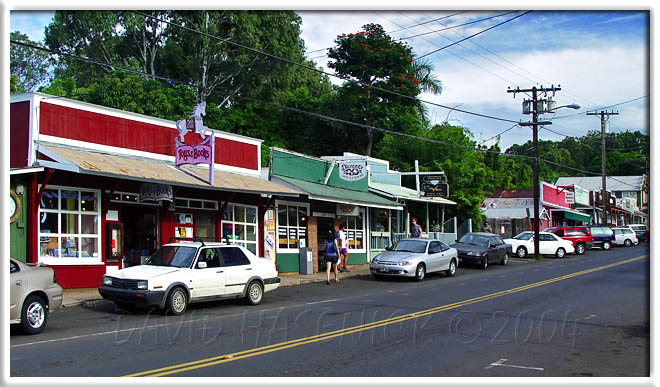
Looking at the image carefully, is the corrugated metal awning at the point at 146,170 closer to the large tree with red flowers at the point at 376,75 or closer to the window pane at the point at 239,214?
the window pane at the point at 239,214

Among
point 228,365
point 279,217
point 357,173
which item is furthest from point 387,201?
point 228,365

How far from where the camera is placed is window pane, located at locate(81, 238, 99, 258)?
18422 mm

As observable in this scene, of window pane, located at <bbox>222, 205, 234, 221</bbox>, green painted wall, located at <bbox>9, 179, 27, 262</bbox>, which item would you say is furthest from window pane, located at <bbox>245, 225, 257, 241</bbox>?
green painted wall, located at <bbox>9, 179, 27, 262</bbox>

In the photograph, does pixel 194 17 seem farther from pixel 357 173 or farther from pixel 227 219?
pixel 227 219

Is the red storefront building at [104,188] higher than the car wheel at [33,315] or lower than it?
higher

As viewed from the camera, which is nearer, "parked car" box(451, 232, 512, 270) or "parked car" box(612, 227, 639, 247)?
"parked car" box(451, 232, 512, 270)

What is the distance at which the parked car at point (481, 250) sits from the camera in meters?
29.0

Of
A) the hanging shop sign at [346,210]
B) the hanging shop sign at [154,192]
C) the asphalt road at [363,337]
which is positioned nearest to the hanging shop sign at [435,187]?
the hanging shop sign at [346,210]

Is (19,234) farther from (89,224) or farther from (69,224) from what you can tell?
(89,224)

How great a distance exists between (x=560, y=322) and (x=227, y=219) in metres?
13.2

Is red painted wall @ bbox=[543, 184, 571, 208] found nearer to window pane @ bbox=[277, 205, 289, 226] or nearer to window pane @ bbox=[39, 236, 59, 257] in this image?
window pane @ bbox=[277, 205, 289, 226]

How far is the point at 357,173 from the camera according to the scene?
29.4 meters

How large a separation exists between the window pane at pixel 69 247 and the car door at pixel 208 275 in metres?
4.67

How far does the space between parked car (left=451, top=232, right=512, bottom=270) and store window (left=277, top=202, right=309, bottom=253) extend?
7185mm
